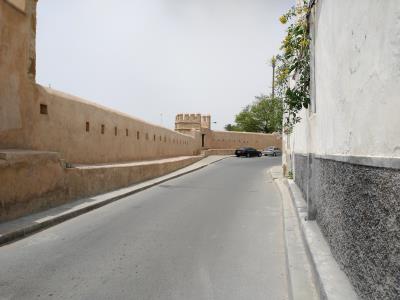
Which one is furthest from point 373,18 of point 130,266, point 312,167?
point 312,167

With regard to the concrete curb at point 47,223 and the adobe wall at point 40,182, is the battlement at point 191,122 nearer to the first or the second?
the adobe wall at point 40,182

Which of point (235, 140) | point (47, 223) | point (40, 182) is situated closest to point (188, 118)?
point (235, 140)

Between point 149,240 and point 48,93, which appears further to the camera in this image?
point 48,93

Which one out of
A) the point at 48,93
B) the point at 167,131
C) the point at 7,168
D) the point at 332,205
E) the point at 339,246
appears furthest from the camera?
the point at 167,131

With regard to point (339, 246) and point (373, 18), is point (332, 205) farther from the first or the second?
point (373, 18)

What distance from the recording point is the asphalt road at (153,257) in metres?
4.16

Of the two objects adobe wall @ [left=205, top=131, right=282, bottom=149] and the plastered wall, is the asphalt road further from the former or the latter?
adobe wall @ [left=205, top=131, right=282, bottom=149]

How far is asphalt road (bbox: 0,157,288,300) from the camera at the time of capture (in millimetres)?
4156

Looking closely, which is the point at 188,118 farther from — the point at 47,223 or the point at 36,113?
the point at 47,223

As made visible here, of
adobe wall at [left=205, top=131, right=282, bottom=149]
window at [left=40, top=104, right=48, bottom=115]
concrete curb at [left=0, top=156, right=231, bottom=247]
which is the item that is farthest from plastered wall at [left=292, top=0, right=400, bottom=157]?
adobe wall at [left=205, top=131, right=282, bottom=149]

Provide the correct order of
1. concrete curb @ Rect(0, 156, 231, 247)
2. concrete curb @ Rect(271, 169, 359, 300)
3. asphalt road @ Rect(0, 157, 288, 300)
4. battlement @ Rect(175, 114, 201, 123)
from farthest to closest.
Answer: battlement @ Rect(175, 114, 201, 123), concrete curb @ Rect(0, 156, 231, 247), asphalt road @ Rect(0, 157, 288, 300), concrete curb @ Rect(271, 169, 359, 300)

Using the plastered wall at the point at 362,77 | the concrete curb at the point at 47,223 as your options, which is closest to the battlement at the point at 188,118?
the concrete curb at the point at 47,223

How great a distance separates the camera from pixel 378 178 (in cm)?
252

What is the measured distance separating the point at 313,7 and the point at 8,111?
674cm
